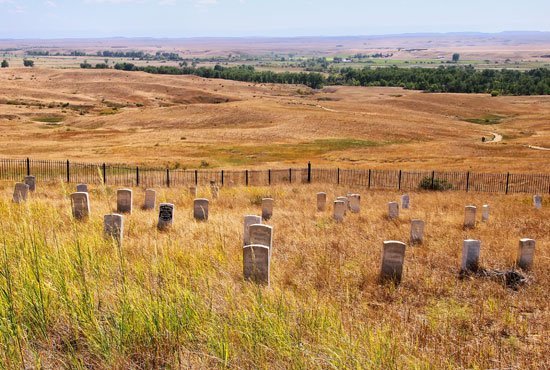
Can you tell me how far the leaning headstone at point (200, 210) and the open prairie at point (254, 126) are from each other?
27974 mm

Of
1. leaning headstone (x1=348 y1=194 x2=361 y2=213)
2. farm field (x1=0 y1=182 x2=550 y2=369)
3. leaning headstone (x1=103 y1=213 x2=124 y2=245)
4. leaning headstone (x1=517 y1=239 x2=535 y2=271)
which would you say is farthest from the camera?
leaning headstone (x1=348 y1=194 x2=361 y2=213)

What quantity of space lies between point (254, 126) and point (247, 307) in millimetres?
73297

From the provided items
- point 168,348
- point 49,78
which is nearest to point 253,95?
point 49,78

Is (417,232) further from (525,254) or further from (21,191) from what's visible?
(21,191)

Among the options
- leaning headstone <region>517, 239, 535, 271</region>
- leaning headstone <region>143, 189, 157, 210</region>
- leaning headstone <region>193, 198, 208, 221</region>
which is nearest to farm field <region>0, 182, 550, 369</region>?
leaning headstone <region>517, 239, 535, 271</region>

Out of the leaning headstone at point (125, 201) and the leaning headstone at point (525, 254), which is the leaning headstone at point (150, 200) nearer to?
the leaning headstone at point (125, 201)

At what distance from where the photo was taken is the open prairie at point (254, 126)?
169 ft

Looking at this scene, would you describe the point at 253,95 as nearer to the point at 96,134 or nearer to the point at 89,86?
the point at 89,86

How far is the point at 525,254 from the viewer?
39.8 ft

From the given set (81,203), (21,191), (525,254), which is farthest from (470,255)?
(21,191)

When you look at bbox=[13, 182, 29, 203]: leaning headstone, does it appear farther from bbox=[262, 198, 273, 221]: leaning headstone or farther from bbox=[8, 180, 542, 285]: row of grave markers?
bbox=[262, 198, 273, 221]: leaning headstone

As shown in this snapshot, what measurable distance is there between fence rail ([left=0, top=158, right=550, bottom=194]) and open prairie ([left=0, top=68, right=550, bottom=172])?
21.4 feet

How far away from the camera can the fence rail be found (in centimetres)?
3300

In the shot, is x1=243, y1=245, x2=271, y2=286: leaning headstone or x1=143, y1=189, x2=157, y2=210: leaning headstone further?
x1=143, y1=189, x2=157, y2=210: leaning headstone
